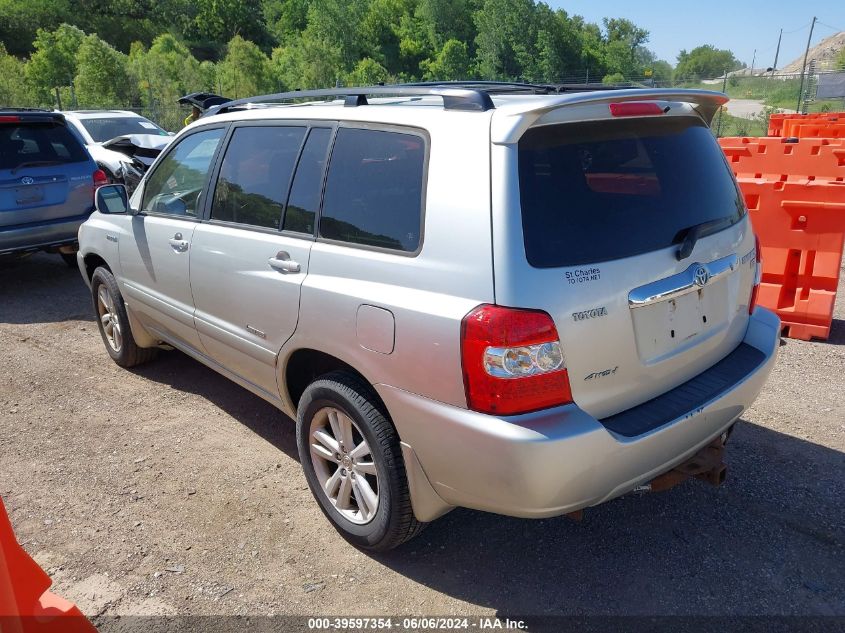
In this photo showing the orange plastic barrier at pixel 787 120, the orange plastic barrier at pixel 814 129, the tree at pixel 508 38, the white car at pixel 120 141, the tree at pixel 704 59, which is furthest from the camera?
the tree at pixel 704 59

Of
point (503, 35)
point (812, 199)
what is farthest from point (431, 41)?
point (812, 199)

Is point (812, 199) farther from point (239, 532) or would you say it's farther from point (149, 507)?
point (149, 507)

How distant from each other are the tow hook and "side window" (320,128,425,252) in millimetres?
1366

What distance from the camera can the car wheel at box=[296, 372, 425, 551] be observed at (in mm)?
2631

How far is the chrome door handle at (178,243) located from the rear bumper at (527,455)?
→ 188 centimetres

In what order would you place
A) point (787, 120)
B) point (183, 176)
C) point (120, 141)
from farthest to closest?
point (787, 120) < point (120, 141) < point (183, 176)

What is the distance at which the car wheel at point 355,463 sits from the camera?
2.63 metres

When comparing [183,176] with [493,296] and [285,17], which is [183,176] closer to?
[493,296]

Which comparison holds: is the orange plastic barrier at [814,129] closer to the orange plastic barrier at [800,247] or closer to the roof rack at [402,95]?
the orange plastic barrier at [800,247]

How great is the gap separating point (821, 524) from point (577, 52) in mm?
95298

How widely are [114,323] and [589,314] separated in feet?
13.2

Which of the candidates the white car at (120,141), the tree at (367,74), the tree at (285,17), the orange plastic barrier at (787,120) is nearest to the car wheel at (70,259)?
the white car at (120,141)

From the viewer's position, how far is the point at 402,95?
2916 millimetres

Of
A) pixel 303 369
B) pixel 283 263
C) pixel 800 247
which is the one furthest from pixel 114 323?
pixel 800 247
